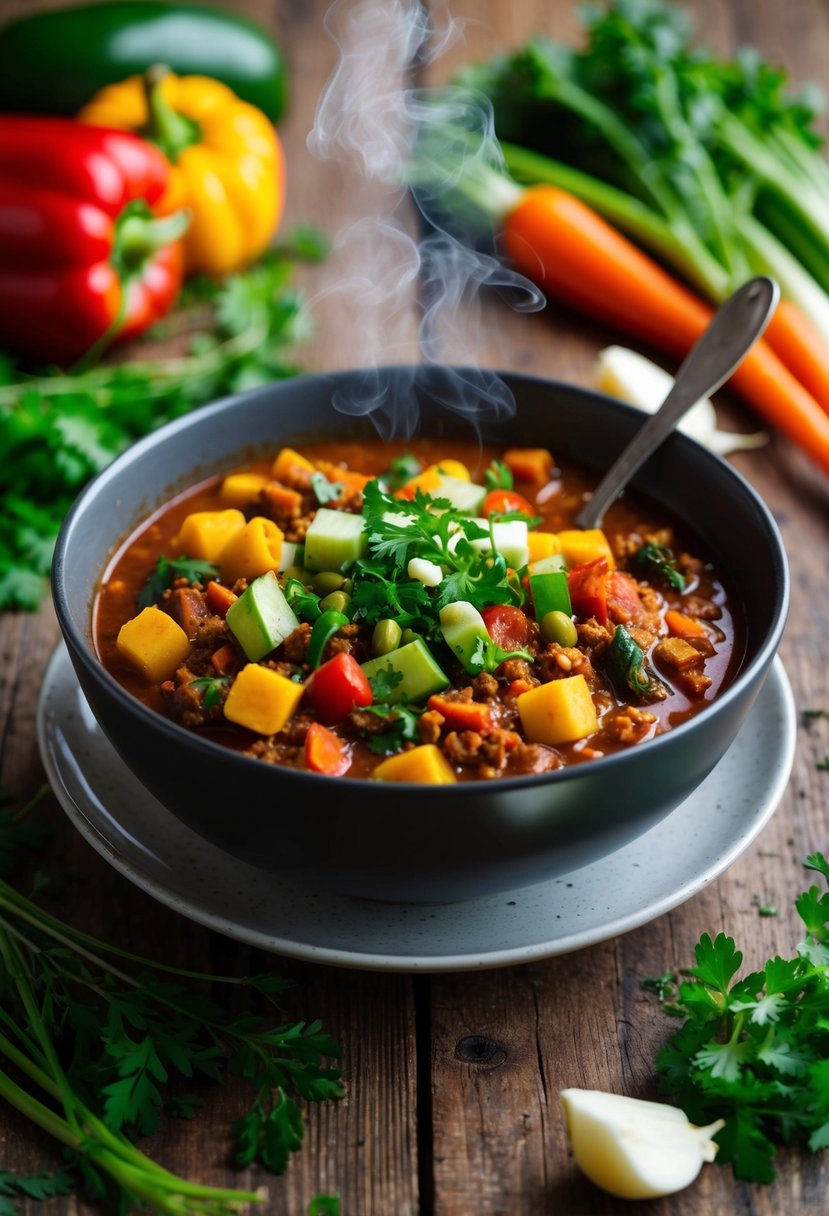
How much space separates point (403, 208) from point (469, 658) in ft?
12.2

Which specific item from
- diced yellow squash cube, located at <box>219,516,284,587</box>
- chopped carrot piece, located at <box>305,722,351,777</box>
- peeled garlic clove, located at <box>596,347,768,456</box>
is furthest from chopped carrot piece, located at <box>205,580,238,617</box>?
peeled garlic clove, located at <box>596,347,768,456</box>

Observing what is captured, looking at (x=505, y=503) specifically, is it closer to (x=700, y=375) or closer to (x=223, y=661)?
(x=700, y=375)

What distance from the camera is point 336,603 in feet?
11.1

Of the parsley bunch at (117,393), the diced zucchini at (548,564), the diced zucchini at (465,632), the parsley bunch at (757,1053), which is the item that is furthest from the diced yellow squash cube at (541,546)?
the parsley bunch at (117,393)

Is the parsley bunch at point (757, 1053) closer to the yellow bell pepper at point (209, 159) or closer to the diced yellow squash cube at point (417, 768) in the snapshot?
the diced yellow squash cube at point (417, 768)

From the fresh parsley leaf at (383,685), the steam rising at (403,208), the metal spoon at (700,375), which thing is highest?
the metal spoon at (700,375)

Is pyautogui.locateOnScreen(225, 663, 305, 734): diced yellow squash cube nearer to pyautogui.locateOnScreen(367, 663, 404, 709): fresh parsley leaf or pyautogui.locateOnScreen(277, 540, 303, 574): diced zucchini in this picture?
pyautogui.locateOnScreen(367, 663, 404, 709): fresh parsley leaf

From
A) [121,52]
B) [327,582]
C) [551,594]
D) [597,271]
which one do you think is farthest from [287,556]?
[121,52]

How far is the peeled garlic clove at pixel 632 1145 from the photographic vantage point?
108 inches

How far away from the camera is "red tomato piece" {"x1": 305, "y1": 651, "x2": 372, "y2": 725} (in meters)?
3.16

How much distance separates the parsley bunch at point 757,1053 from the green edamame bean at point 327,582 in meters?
1.27

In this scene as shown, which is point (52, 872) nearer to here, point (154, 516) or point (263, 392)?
point (154, 516)

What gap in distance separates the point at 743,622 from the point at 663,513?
52 centimetres

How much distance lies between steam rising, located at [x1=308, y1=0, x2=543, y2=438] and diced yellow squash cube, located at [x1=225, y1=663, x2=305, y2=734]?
102 inches
